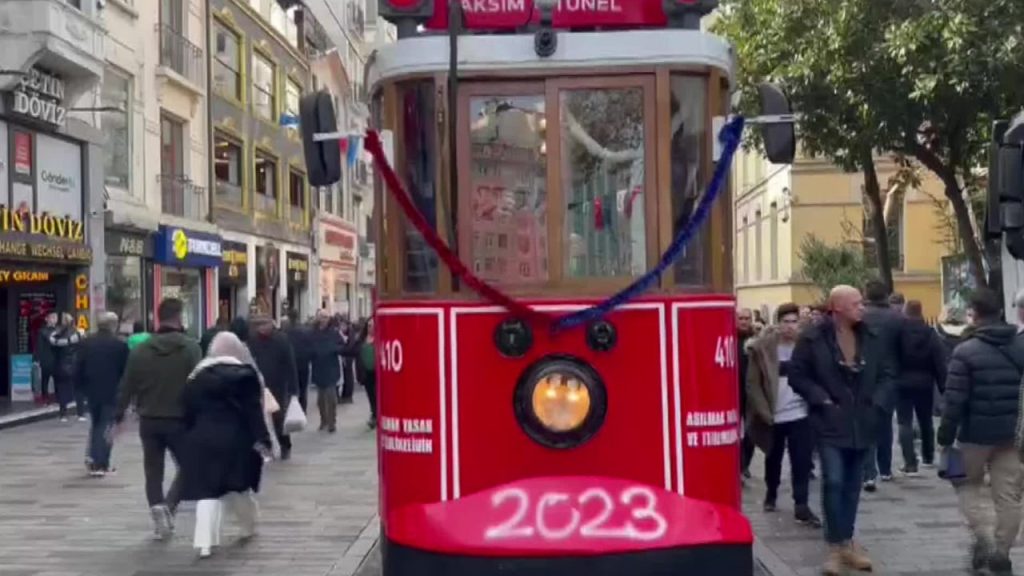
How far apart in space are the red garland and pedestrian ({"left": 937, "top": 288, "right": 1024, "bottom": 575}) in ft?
10.9

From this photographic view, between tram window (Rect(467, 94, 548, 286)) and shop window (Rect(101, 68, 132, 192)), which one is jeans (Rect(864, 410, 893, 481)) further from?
shop window (Rect(101, 68, 132, 192))

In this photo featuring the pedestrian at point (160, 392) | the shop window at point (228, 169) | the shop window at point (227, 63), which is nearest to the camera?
the pedestrian at point (160, 392)

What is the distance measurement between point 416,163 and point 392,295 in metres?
0.63

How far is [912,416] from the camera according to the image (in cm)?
1343

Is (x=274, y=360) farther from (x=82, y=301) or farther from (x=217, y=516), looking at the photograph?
(x=82, y=301)

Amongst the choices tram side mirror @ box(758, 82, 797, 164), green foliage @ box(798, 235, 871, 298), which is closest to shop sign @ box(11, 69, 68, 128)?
green foliage @ box(798, 235, 871, 298)

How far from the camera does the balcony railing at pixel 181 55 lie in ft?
98.2

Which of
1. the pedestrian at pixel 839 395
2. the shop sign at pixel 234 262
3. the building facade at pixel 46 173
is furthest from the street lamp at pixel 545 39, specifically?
the shop sign at pixel 234 262

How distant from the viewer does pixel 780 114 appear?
6.69 meters

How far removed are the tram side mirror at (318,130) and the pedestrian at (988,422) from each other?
4.11 meters

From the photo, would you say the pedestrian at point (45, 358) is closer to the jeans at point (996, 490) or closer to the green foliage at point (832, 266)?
the green foliage at point (832, 266)

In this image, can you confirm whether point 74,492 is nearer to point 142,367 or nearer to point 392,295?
point 142,367

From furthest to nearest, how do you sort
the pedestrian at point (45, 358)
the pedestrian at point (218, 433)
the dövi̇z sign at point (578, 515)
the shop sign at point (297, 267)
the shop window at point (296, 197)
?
the shop window at point (296, 197) → the shop sign at point (297, 267) → the pedestrian at point (45, 358) → the pedestrian at point (218, 433) → the dövi̇z sign at point (578, 515)

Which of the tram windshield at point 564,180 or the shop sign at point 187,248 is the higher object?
the shop sign at point 187,248
